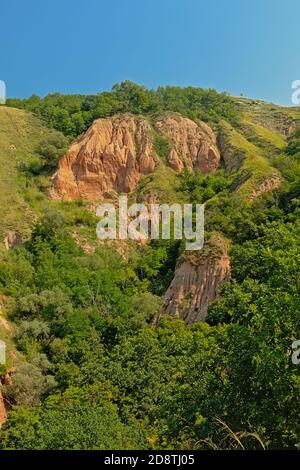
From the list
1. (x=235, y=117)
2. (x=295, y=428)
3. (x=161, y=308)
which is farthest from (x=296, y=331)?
(x=235, y=117)

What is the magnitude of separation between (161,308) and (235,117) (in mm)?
35836

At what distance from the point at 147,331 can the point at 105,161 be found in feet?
84.8

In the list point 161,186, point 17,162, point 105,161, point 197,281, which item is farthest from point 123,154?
point 197,281

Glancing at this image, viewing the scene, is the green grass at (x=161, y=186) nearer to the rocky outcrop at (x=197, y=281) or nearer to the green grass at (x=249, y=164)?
the green grass at (x=249, y=164)

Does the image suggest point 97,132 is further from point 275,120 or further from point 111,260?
point 275,120

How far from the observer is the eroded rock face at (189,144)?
53.6 meters

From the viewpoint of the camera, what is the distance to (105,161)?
5138 centimetres

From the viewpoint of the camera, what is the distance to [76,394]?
23.8m

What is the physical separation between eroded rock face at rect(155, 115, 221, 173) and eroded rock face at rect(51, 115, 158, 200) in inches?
94.6

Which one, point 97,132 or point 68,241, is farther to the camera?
point 97,132

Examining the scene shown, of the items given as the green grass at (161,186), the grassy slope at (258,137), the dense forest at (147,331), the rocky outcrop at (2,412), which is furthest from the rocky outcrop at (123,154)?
the rocky outcrop at (2,412)

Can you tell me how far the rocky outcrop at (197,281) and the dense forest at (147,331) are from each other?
42.0 inches

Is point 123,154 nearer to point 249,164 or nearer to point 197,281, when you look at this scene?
point 249,164

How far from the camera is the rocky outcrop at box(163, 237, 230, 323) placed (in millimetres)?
34375
